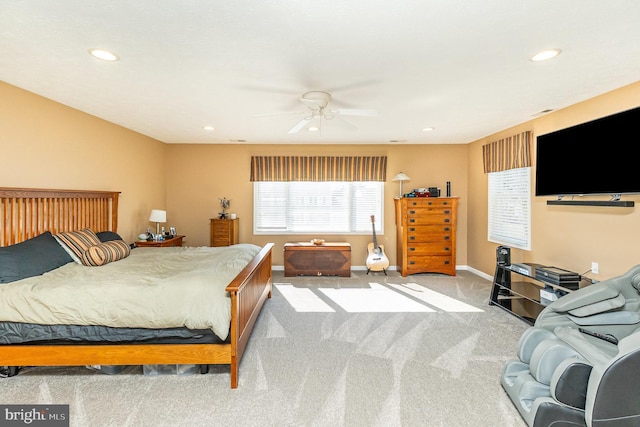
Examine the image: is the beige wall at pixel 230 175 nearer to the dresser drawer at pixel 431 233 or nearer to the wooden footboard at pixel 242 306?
the dresser drawer at pixel 431 233

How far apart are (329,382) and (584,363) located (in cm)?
164

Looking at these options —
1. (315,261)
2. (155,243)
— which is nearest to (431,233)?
(315,261)

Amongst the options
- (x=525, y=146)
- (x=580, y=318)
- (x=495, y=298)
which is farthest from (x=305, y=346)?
(x=525, y=146)

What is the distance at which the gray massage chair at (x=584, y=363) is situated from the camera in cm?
158

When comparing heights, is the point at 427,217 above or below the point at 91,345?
above

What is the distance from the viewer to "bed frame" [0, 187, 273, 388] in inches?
91.3

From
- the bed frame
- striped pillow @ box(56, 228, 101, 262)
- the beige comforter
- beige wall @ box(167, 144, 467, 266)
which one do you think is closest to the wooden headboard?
the bed frame

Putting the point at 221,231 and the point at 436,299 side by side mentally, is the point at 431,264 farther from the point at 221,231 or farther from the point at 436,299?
the point at 221,231

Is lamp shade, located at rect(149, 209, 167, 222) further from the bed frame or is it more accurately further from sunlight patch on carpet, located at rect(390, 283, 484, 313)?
sunlight patch on carpet, located at rect(390, 283, 484, 313)

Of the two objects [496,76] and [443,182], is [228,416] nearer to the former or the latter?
[496,76]

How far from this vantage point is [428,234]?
5586 mm

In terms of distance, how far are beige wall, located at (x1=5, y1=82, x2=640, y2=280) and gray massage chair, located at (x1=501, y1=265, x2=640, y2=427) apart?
3.85 ft

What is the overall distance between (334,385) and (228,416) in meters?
0.78

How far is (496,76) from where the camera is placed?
2744 mm
